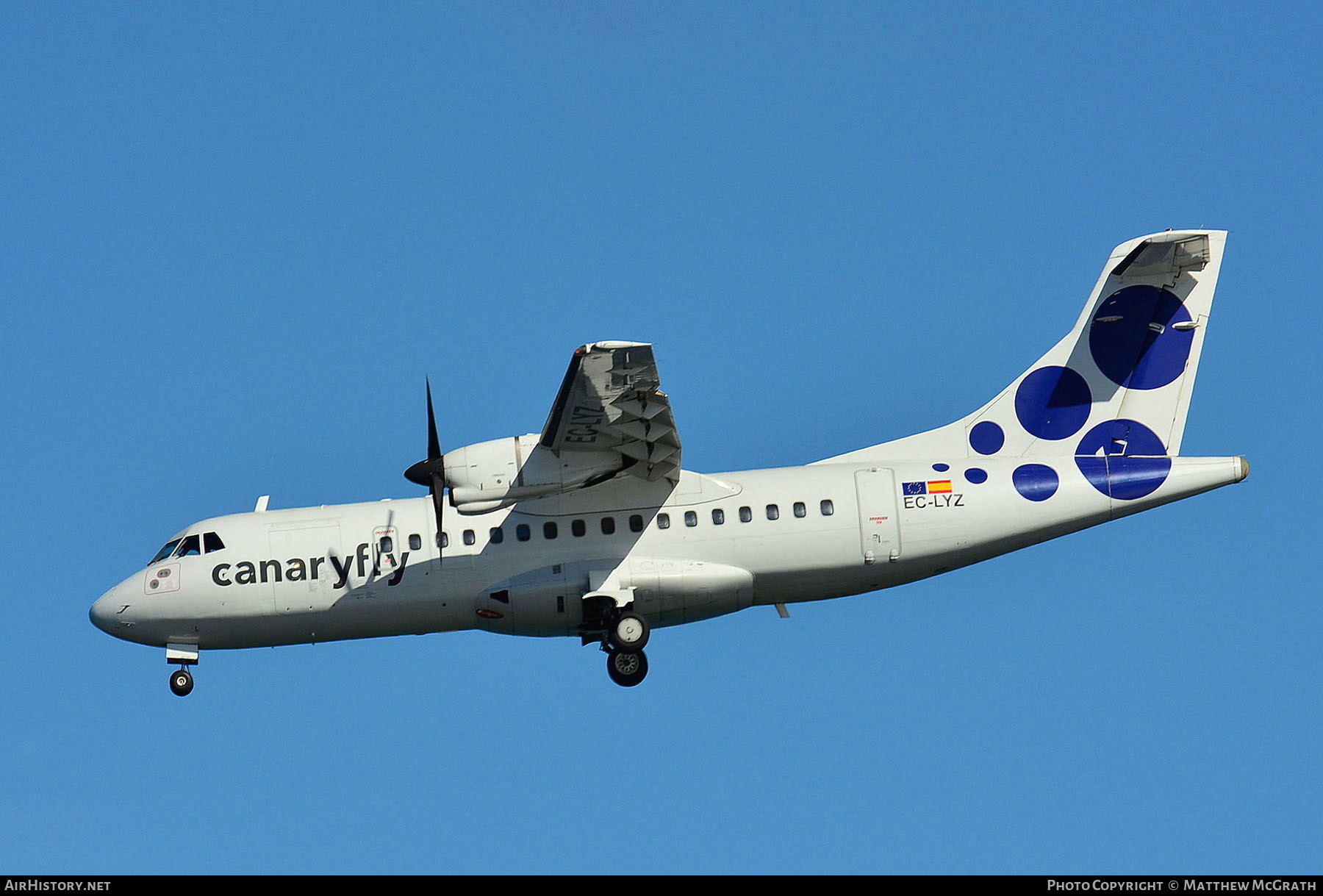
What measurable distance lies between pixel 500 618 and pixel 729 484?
449 centimetres

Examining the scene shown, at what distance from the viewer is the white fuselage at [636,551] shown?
2575 cm

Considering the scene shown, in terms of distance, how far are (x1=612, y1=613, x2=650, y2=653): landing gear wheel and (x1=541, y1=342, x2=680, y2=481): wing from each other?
2.48 metres

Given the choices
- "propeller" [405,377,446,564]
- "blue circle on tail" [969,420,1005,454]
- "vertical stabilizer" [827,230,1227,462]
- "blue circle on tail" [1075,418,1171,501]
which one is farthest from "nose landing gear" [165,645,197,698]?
"blue circle on tail" [1075,418,1171,501]

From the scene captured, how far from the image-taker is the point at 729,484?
26156 mm

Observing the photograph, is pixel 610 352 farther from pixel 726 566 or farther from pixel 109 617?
pixel 109 617

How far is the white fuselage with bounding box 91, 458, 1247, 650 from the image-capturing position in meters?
25.8

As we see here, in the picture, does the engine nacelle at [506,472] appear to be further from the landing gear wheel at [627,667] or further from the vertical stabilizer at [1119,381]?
the vertical stabilizer at [1119,381]

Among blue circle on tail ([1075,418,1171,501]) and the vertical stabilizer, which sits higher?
the vertical stabilizer

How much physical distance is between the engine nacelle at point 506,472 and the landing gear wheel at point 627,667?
3347mm

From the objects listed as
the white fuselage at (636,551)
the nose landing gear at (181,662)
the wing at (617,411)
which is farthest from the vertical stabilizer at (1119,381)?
the nose landing gear at (181,662)

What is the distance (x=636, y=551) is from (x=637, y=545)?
0.11 meters

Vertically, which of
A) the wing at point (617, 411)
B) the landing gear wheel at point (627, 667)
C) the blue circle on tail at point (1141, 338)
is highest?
the blue circle on tail at point (1141, 338)

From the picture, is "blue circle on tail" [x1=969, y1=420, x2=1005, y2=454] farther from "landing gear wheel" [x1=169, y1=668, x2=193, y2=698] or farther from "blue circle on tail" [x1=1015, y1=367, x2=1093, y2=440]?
"landing gear wheel" [x1=169, y1=668, x2=193, y2=698]

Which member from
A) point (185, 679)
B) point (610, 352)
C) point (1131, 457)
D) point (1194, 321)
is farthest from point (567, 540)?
point (1194, 321)
